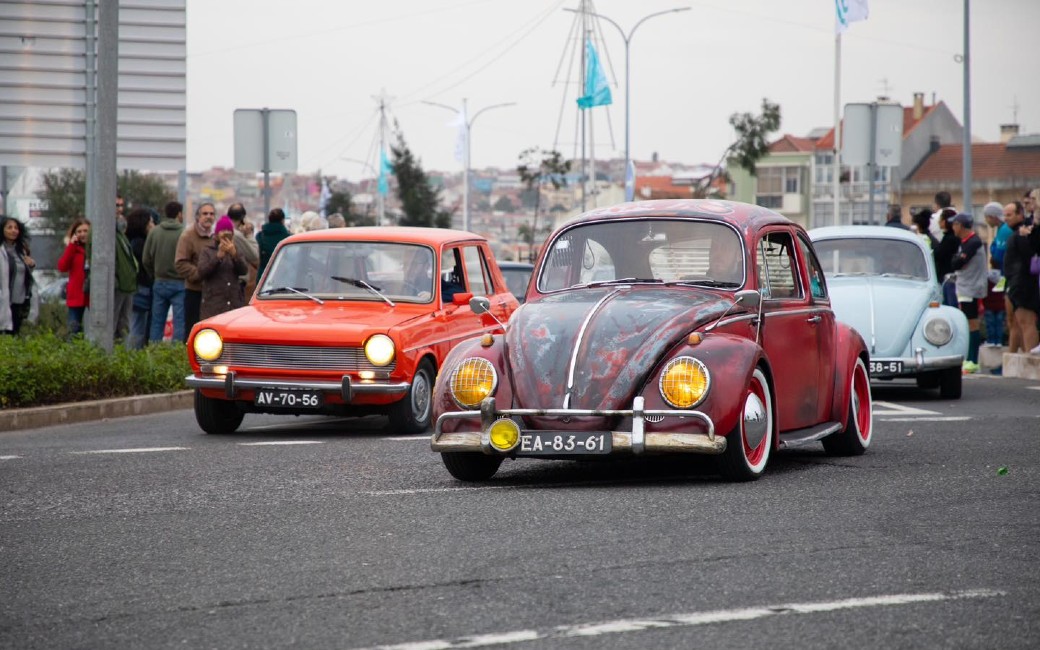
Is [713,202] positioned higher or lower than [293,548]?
higher

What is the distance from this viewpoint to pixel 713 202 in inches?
399

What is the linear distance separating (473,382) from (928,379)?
349 inches

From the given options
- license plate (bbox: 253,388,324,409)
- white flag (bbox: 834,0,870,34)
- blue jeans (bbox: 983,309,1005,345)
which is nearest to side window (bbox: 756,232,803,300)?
license plate (bbox: 253,388,324,409)

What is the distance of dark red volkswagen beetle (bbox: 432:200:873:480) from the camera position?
332 inches

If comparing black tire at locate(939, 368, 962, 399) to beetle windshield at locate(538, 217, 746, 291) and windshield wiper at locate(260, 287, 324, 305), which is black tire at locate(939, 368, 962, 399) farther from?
beetle windshield at locate(538, 217, 746, 291)

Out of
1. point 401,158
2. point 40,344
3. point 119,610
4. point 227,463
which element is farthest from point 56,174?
point 119,610

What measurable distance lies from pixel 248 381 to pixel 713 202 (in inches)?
168

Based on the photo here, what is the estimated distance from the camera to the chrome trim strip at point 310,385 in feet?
40.8

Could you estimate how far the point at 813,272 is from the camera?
34.8ft

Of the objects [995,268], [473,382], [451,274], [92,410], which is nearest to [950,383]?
[451,274]

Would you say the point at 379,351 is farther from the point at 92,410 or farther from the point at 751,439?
the point at 751,439

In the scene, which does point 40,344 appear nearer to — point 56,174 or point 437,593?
point 437,593

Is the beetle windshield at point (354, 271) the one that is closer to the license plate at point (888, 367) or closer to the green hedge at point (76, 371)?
the green hedge at point (76, 371)

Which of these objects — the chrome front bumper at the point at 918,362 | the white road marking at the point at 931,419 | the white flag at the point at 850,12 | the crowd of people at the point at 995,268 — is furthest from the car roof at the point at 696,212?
the white flag at the point at 850,12
